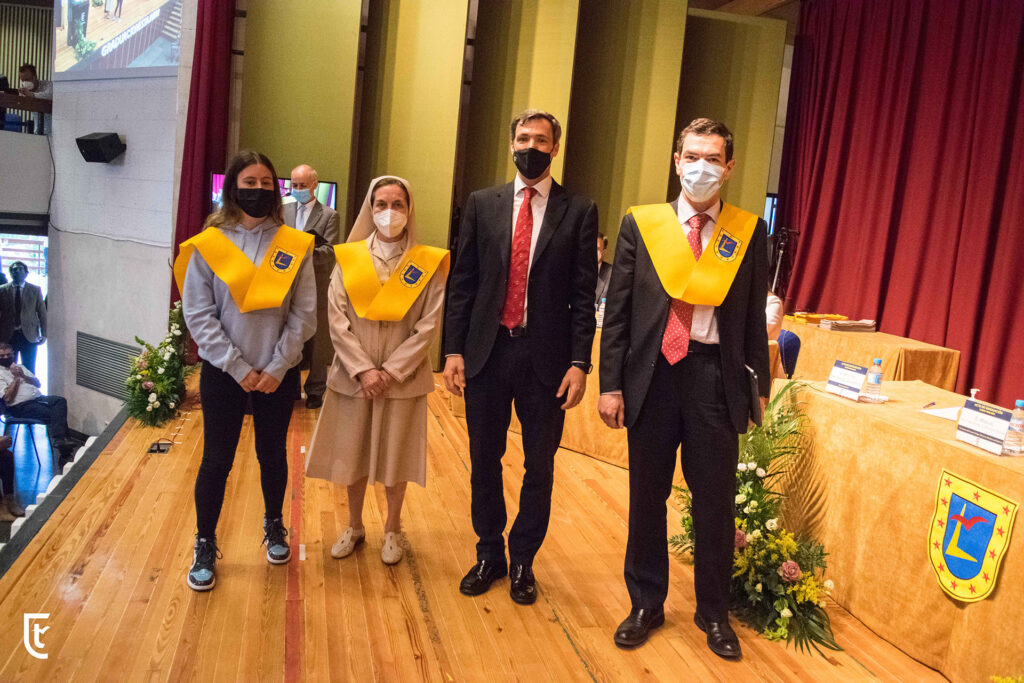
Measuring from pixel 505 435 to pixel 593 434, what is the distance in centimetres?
189

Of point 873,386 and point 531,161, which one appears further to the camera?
point 873,386

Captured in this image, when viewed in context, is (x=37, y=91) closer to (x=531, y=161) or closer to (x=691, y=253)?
Answer: (x=531, y=161)

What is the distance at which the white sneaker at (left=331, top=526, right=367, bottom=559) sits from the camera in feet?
9.57

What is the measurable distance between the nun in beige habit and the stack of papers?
3.82 m

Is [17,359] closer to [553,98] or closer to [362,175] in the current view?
[362,175]

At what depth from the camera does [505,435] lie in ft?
8.58

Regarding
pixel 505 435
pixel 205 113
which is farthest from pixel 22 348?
pixel 505 435

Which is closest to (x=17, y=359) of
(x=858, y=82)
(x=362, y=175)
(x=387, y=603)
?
(x=362, y=175)

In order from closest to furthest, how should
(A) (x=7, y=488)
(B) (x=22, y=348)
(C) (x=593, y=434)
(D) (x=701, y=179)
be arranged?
(D) (x=701, y=179) → (C) (x=593, y=434) → (A) (x=7, y=488) → (B) (x=22, y=348)

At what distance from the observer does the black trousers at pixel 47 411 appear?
26.0ft

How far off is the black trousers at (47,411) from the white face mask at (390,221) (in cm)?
668

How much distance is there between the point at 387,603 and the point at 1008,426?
1902 millimetres

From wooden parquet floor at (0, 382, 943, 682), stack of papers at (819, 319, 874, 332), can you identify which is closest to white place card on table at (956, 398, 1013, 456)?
wooden parquet floor at (0, 382, 943, 682)

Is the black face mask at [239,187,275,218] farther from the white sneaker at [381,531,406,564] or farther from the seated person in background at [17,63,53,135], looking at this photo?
the seated person in background at [17,63,53,135]
